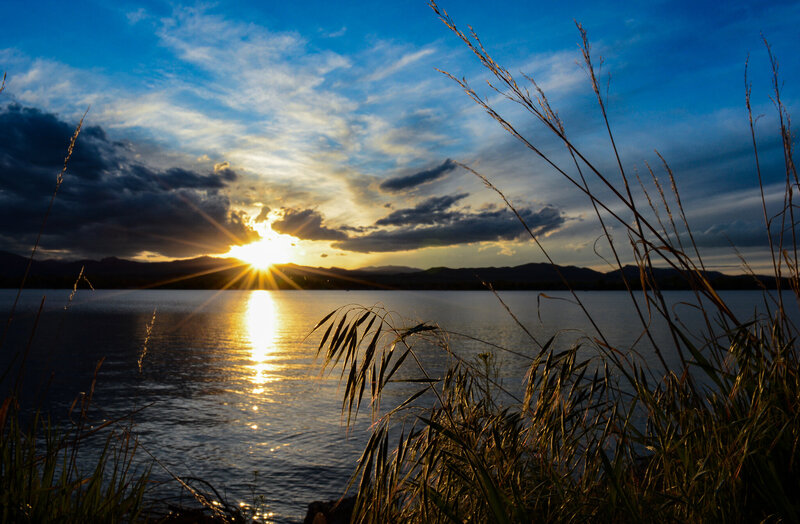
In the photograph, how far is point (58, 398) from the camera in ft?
72.6

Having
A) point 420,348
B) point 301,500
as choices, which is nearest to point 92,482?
point 301,500

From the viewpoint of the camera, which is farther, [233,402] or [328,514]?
[233,402]

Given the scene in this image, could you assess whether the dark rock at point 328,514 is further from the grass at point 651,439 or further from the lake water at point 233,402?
the grass at point 651,439

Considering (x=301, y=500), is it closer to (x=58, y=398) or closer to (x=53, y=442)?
(x=53, y=442)

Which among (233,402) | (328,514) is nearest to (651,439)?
(328,514)

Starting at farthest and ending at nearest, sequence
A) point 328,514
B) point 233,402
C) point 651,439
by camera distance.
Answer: point 233,402 → point 328,514 → point 651,439

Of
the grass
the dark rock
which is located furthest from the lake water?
the dark rock

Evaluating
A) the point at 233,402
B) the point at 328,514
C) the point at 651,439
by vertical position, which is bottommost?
the point at 233,402

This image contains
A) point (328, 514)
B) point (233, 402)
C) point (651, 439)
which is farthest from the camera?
point (233, 402)

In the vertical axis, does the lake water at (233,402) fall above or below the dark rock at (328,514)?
below

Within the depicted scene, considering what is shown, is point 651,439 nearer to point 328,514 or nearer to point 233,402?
point 328,514

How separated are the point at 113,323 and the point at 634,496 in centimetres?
7415

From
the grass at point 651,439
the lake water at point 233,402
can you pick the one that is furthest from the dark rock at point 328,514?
the grass at point 651,439

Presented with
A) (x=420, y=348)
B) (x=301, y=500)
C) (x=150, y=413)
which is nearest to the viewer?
(x=301, y=500)
